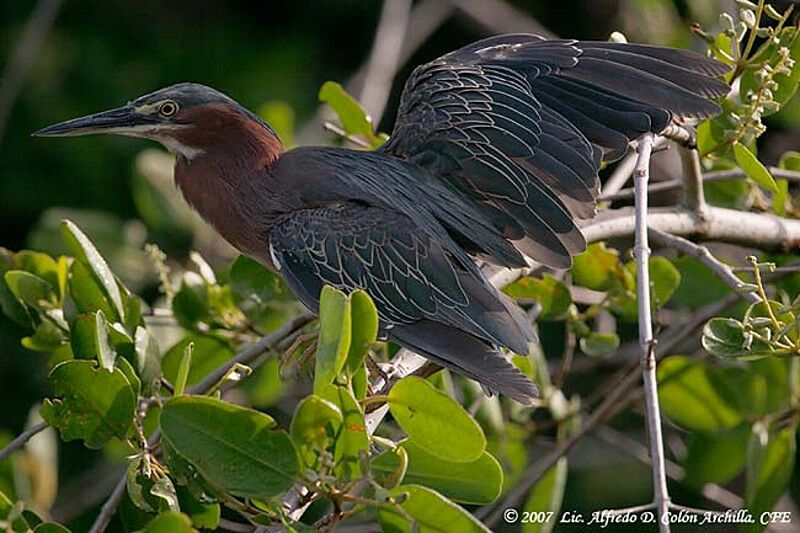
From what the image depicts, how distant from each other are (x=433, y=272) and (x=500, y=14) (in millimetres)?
2249

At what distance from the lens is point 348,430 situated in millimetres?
1782

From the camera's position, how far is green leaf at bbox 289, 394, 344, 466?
1744mm

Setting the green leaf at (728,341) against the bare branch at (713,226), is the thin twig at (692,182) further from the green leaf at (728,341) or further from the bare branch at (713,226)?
the green leaf at (728,341)

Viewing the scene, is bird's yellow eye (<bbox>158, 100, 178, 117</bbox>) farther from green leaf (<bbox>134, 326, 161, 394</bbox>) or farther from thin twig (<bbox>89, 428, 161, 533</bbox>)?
thin twig (<bbox>89, 428, 161, 533</bbox>)

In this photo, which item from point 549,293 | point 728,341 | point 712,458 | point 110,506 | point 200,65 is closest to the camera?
point 728,341

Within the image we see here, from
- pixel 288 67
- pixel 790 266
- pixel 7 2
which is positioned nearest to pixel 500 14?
pixel 288 67

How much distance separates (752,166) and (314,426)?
1045mm

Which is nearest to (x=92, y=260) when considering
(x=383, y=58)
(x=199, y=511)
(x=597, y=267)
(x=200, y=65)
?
(x=199, y=511)

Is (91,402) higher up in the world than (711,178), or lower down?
lower down

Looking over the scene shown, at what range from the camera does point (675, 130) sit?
8.34 feet

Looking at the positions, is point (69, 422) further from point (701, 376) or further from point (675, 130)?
point (701, 376)

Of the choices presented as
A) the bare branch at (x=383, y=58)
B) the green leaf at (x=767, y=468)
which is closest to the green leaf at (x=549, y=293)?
the green leaf at (x=767, y=468)

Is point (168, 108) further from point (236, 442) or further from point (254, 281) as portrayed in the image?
point (236, 442)

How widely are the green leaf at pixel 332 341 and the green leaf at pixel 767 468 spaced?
1218 mm
